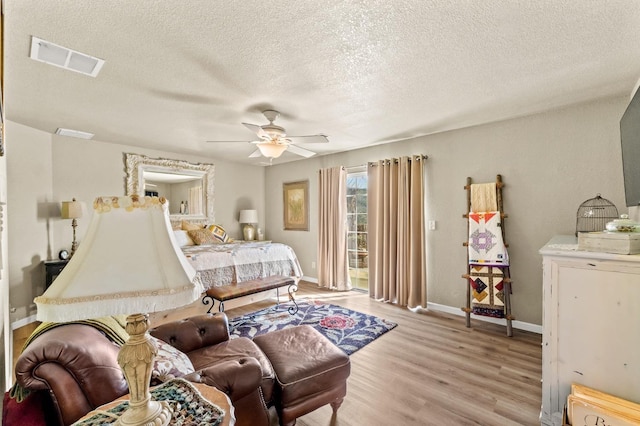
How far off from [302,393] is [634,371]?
1752 mm

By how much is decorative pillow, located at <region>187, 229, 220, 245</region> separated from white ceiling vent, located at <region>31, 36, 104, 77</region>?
3.07m

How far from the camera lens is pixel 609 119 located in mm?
2725

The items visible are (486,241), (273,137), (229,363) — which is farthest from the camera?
(486,241)

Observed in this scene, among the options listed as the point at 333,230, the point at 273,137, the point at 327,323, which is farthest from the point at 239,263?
the point at 273,137

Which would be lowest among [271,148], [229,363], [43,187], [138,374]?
[229,363]

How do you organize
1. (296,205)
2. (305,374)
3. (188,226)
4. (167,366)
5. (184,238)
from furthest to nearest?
(296,205), (188,226), (184,238), (305,374), (167,366)

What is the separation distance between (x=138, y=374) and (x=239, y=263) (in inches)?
126

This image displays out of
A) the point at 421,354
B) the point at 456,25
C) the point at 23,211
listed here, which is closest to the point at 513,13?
the point at 456,25

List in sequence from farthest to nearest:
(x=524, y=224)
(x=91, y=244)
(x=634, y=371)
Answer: (x=524, y=224) < (x=634, y=371) < (x=91, y=244)

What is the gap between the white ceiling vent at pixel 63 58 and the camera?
1.79 meters

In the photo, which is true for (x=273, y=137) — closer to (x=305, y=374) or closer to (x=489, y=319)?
(x=305, y=374)

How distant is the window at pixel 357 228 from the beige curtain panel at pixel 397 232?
1.22ft

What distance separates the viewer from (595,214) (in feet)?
9.03

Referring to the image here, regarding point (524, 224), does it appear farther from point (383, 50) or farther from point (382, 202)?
point (383, 50)
